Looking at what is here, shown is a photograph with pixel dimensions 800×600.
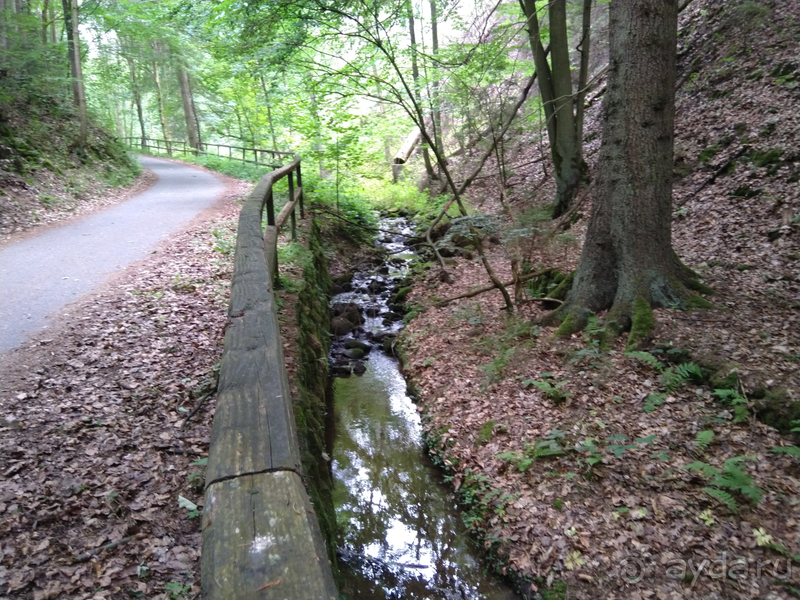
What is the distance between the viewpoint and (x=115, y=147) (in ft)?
66.4

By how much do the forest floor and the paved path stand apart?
5003 millimetres

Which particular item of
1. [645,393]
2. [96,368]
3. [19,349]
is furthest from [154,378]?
[645,393]

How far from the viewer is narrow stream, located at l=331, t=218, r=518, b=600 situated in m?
4.54

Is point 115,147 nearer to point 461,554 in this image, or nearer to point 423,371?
point 423,371

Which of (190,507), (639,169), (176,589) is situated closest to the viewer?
(176,589)

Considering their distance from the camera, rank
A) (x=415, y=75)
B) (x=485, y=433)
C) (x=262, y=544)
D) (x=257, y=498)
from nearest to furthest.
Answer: (x=262, y=544), (x=257, y=498), (x=485, y=433), (x=415, y=75)

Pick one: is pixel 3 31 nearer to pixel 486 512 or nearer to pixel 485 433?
pixel 485 433

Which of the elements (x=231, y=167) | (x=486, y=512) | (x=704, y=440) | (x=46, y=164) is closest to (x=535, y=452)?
(x=486, y=512)

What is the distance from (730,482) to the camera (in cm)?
396

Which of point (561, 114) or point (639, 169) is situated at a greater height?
point (561, 114)

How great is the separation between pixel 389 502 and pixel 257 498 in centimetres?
460

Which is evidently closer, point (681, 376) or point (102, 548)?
point (102, 548)

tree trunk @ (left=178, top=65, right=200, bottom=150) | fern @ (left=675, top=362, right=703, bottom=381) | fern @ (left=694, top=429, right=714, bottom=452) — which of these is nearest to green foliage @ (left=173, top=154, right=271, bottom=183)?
tree trunk @ (left=178, top=65, right=200, bottom=150)

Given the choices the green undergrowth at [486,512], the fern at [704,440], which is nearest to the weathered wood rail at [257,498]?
the green undergrowth at [486,512]
